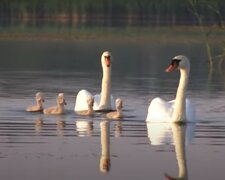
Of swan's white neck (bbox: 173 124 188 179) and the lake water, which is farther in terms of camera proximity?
the lake water

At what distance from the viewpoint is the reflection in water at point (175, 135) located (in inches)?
548

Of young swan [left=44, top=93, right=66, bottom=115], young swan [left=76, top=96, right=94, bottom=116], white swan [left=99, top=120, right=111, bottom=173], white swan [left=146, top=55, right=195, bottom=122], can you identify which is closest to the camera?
white swan [left=99, top=120, right=111, bottom=173]

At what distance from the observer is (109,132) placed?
16.4 m

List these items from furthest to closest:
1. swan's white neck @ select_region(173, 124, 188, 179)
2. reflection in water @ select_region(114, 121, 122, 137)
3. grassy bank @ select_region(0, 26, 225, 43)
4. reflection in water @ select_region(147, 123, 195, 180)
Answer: grassy bank @ select_region(0, 26, 225, 43), reflection in water @ select_region(114, 121, 122, 137), reflection in water @ select_region(147, 123, 195, 180), swan's white neck @ select_region(173, 124, 188, 179)

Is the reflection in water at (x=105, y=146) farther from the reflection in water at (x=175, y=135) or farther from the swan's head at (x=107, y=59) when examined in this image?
the swan's head at (x=107, y=59)

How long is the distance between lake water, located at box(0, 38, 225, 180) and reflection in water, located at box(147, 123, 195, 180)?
0.03ft

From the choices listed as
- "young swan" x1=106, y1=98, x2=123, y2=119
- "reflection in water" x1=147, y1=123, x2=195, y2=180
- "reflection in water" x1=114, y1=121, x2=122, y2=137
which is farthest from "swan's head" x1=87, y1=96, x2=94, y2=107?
"reflection in water" x1=147, y1=123, x2=195, y2=180

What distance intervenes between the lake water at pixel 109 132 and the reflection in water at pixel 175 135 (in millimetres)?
11

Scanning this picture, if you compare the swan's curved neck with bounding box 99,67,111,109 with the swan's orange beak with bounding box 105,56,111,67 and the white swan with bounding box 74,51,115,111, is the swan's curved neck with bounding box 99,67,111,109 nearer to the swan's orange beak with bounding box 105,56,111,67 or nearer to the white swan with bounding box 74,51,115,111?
the white swan with bounding box 74,51,115,111

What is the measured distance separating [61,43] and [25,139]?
1110 inches

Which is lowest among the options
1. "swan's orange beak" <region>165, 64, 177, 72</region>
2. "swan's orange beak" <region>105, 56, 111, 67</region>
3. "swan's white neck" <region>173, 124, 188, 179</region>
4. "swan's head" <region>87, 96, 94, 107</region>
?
"swan's white neck" <region>173, 124, 188, 179</region>

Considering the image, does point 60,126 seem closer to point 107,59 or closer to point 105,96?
point 105,96

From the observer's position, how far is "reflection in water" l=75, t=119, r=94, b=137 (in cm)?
1623

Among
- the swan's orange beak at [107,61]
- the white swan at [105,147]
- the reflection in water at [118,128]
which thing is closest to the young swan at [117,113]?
the white swan at [105,147]
